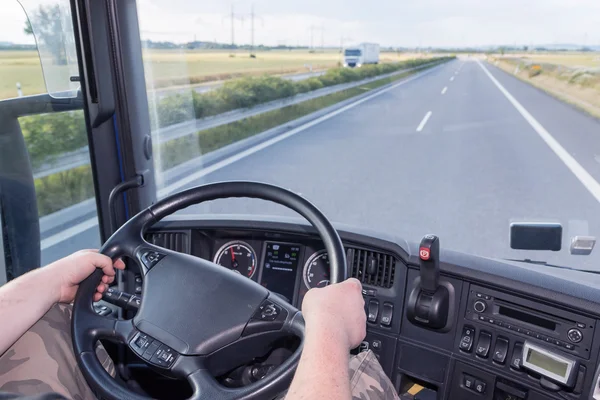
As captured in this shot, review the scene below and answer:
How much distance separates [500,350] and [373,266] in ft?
1.91

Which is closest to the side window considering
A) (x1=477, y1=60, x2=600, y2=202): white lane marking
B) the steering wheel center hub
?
the steering wheel center hub

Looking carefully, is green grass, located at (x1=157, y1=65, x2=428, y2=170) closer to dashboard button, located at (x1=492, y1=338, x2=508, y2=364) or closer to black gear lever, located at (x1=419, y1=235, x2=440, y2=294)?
black gear lever, located at (x1=419, y1=235, x2=440, y2=294)

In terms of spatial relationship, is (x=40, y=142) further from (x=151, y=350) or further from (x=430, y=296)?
(x=430, y=296)

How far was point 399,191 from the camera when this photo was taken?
9.89 feet

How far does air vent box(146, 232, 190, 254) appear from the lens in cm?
261

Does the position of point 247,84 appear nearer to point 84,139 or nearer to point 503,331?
point 84,139

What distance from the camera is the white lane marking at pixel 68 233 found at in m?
2.77

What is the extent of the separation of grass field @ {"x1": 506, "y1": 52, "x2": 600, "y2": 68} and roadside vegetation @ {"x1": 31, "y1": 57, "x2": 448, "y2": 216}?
62 centimetres

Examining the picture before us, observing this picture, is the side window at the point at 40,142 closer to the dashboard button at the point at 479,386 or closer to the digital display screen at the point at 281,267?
the digital display screen at the point at 281,267

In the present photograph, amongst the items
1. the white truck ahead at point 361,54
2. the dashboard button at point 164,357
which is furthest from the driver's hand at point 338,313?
the white truck ahead at point 361,54

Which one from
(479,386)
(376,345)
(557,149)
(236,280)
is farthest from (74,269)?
(557,149)

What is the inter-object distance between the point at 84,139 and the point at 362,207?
1.45 meters

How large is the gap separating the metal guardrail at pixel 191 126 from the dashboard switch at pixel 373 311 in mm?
1386

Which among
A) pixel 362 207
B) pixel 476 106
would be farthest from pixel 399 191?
pixel 476 106
